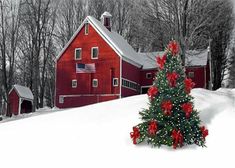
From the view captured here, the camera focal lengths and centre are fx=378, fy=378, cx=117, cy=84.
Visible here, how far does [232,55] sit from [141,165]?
45.3 metres

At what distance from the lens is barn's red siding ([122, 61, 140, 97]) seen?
38.2 m

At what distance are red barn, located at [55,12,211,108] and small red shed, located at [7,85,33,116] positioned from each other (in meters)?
7.00

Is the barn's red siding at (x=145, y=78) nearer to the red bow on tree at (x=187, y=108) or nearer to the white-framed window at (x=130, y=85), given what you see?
the white-framed window at (x=130, y=85)

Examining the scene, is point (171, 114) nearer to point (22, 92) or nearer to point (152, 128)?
point (152, 128)

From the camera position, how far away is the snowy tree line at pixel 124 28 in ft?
95.2

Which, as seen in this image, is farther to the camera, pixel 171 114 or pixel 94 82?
pixel 94 82

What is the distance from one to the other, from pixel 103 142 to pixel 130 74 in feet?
92.9

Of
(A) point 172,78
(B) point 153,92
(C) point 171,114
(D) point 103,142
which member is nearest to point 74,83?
(D) point 103,142

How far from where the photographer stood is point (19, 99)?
44.4 metres

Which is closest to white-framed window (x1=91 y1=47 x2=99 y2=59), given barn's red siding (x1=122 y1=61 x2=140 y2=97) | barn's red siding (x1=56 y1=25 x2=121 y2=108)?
barn's red siding (x1=56 y1=25 x2=121 y2=108)

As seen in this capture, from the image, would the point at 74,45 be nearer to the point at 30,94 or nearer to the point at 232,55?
the point at 30,94

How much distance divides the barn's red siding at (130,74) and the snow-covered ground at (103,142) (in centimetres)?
2178

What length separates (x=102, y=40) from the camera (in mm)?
38344

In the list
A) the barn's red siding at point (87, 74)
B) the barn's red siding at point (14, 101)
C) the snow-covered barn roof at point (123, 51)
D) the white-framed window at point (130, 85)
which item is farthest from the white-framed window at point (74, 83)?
the barn's red siding at point (14, 101)
